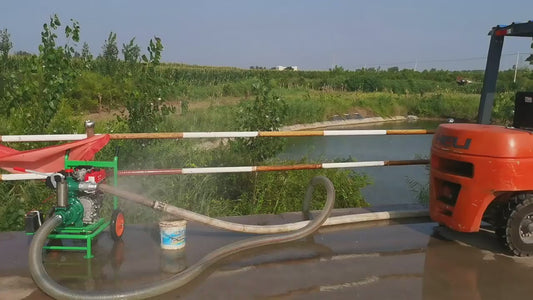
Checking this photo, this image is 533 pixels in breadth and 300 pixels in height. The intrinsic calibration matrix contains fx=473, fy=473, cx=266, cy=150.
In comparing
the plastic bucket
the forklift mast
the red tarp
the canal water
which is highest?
the forklift mast

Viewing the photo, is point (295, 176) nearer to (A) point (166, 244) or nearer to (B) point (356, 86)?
(A) point (166, 244)

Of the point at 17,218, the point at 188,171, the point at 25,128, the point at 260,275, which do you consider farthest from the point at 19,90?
the point at 260,275

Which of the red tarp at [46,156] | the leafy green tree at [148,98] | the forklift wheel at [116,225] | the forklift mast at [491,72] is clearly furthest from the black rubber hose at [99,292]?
the leafy green tree at [148,98]

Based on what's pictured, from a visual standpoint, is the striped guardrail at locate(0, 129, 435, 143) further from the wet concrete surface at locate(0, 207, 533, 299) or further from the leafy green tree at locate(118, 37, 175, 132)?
the leafy green tree at locate(118, 37, 175, 132)

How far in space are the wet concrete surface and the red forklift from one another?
246 millimetres

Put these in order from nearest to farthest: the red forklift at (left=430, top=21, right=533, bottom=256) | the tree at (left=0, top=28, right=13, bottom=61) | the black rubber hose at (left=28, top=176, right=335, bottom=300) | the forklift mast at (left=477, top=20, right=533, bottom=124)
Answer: the black rubber hose at (left=28, top=176, right=335, bottom=300)
the red forklift at (left=430, top=21, right=533, bottom=256)
the forklift mast at (left=477, top=20, right=533, bottom=124)
the tree at (left=0, top=28, right=13, bottom=61)

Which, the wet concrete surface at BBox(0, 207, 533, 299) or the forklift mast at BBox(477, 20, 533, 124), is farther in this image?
the forklift mast at BBox(477, 20, 533, 124)

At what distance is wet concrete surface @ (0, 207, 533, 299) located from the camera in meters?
3.09

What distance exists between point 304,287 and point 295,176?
3609 mm

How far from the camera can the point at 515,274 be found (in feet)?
11.2

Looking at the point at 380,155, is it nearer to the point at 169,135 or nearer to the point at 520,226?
the point at 520,226

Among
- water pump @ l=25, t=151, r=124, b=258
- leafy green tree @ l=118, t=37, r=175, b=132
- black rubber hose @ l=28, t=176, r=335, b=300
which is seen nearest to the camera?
black rubber hose @ l=28, t=176, r=335, b=300

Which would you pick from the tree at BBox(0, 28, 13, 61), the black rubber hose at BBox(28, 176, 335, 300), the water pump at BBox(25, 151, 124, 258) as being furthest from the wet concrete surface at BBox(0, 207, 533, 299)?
the tree at BBox(0, 28, 13, 61)

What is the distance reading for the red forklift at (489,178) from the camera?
11.8 feet
